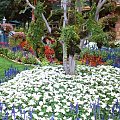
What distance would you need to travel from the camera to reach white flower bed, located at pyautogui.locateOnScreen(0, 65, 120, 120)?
554cm

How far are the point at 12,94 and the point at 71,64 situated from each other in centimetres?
188

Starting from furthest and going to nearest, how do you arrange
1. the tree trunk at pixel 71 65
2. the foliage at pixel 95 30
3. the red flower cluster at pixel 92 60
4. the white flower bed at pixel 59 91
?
the red flower cluster at pixel 92 60, the tree trunk at pixel 71 65, the foliage at pixel 95 30, the white flower bed at pixel 59 91

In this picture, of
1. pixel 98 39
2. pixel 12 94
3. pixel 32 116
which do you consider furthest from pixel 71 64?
pixel 32 116

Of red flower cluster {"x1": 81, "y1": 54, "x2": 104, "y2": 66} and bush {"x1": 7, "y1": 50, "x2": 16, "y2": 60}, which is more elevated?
red flower cluster {"x1": 81, "y1": 54, "x2": 104, "y2": 66}

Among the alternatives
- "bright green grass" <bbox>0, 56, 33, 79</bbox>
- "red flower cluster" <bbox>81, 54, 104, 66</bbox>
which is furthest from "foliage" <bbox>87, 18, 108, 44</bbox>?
"bright green grass" <bbox>0, 56, 33, 79</bbox>

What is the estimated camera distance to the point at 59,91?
20.5ft

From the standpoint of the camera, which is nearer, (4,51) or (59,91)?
(59,91)

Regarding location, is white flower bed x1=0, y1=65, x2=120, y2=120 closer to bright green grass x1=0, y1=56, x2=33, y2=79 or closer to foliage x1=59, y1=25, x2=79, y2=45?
foliage x1=59, y1=25, x2=79, y2=45

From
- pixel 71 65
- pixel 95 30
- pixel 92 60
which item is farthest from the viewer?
pixel 92 60

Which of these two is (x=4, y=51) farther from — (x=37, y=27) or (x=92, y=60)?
(x=37, y=27)

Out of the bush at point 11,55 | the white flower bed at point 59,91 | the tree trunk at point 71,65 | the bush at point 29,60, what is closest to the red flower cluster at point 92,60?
the bush at point 29,60

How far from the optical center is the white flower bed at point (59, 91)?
5539 mm

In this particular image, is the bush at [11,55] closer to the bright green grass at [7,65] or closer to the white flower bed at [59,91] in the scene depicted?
the bright green grass at [7,65]

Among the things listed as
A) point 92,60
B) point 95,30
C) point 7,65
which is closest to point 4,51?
point 7,65
